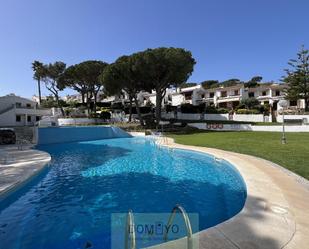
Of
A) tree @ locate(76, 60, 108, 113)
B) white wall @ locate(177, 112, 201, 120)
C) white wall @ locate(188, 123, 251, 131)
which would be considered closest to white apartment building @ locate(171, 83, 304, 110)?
white wall @ locate(177, 112, 201, 120)

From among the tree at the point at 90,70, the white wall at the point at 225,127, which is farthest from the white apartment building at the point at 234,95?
the tree at the point at 90,70

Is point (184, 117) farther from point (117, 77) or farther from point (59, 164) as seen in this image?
point (59, 164)

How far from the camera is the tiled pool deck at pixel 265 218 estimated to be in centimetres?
401

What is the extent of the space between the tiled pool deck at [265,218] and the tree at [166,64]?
→ 2284cm

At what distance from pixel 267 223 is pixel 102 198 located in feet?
17.7

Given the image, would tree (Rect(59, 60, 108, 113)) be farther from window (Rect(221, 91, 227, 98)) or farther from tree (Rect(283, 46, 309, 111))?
tree (Rect(283, 46, 309, 111))

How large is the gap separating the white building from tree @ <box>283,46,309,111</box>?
41344 mm

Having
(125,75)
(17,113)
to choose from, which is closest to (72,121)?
(17,113)

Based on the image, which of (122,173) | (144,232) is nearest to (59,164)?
(122,173)

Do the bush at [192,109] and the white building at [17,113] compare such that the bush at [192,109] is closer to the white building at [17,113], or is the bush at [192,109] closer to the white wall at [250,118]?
the white wall at [250,118]

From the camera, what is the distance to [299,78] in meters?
36.6

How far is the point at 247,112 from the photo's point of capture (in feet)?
131

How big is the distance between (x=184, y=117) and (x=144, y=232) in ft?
134

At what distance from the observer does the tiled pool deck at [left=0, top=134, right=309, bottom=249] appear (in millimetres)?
4008
